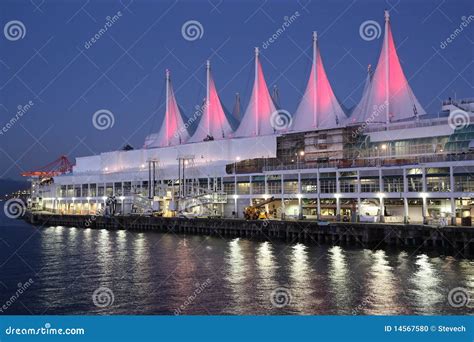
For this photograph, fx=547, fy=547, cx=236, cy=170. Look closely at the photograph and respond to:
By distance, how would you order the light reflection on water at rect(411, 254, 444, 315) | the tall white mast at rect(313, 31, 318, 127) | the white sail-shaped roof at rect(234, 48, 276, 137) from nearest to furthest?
the light reflection on water at rect(411, 254, 444, 315)
the tall white mast at rect(313, 31, 318, 127)
the white sail-shaped roof at rect(234, 48, 276, 137)

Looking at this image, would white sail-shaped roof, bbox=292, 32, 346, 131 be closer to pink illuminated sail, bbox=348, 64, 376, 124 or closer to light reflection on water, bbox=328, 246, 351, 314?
pink illuminated sail, bbox=348, 64, 376, 124

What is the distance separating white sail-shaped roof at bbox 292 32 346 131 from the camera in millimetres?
48781

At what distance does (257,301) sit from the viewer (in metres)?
17.1

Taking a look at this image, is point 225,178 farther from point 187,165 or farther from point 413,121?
point 413,121

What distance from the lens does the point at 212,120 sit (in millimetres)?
62312

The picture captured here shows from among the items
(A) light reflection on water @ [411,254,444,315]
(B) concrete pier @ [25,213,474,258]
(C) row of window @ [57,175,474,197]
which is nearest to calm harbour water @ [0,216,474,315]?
(A) light reflection on water @ [411,254,444,315]

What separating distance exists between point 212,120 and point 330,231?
3205 centimetres

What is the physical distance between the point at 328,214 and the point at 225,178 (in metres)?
10.4

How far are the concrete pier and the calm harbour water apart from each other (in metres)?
2.11

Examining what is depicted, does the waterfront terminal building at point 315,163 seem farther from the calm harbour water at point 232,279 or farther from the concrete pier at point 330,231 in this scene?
the calm harbour water at point 232,279

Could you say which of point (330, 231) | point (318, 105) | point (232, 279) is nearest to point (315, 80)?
point (318, 105)

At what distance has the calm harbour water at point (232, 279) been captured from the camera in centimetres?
1642

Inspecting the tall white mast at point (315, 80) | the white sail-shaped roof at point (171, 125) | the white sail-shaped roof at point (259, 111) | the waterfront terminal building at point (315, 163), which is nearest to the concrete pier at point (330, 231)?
the waterfront terminal building at point (315, 163)

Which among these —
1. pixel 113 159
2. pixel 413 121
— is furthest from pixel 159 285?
pixel 113 159
